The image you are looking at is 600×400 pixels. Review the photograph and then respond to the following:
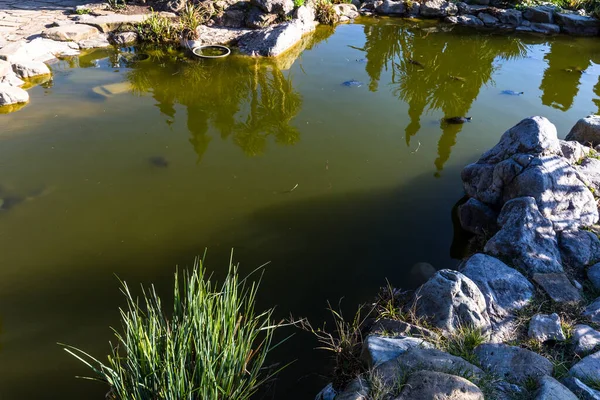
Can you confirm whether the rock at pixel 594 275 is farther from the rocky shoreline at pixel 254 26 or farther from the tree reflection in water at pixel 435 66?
the rocky shoreline at pixel 254 26

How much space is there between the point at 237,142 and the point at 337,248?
231cm

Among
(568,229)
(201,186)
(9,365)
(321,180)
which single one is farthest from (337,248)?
(9,365)

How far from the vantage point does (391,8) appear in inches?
484

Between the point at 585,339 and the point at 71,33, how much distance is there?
965 centimetres

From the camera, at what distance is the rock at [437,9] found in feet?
39.8

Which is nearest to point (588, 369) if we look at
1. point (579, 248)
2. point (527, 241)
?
point (527, 241)

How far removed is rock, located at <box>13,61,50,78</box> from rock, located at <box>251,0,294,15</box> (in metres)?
4.83

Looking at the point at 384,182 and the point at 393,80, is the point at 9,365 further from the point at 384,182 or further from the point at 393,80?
the point at 393,80

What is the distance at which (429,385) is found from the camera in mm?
2117

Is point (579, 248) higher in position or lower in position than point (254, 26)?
lower

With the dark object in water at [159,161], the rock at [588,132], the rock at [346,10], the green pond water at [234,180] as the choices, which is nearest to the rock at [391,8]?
the rock at [346,10]

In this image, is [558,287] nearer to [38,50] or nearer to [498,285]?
[498,285]

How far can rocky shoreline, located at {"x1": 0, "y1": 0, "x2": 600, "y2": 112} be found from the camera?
7.46 meters

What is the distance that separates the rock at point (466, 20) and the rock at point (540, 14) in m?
1.27
